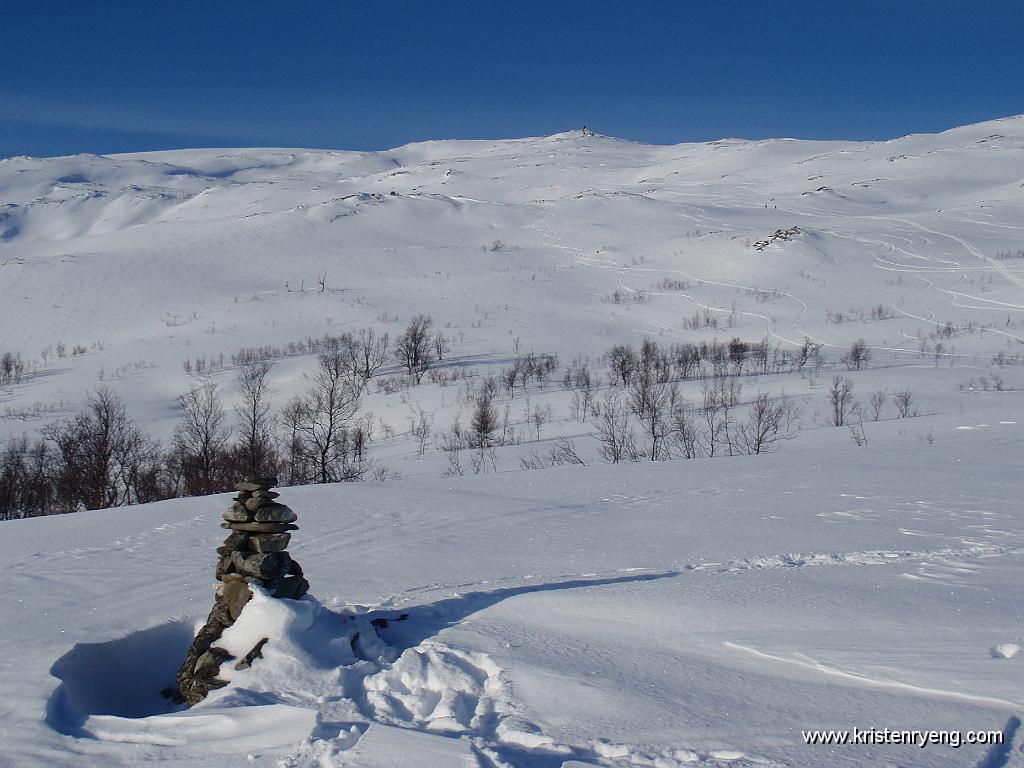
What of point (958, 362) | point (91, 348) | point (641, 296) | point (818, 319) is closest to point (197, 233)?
point (91, 348)

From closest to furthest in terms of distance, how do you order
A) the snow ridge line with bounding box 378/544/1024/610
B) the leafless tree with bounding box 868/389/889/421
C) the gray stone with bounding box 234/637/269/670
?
1. the gray stone with bounding box 234/637/269/670
2. the snow ridge line with bounding box 378/544/1024/610
3. the leafless tree with bounding box 868/389/889/421

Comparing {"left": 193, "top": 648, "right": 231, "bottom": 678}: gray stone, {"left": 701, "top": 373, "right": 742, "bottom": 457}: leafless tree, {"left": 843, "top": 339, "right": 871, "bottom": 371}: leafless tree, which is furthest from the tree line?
{"left": 843, "top": 339, "right": 871, "bottom": 371}: leafless tree

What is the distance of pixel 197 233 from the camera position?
7450 cm

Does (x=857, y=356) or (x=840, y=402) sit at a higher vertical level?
(x=857, y=356)

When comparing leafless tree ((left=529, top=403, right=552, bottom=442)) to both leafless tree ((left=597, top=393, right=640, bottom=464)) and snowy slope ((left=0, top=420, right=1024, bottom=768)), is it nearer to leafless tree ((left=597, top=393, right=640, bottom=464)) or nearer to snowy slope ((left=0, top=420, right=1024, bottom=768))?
leafless tree ((left=597, top=393, right=640, bottom=464))

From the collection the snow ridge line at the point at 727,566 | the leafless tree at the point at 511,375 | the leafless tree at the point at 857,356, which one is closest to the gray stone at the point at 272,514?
the snow ridge line at the point at 727,566

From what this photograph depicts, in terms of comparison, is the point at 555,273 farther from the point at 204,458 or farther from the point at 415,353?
the point at 204,458

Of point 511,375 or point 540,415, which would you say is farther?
point 511,375

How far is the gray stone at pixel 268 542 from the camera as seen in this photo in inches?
240

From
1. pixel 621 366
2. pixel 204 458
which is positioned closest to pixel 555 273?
pixel 621 366

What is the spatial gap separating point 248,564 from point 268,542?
0.22 meters

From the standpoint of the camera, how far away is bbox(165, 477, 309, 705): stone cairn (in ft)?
19.6

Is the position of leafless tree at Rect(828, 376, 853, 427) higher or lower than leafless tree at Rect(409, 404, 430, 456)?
higher

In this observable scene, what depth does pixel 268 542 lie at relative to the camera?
Answer: 611 centimetres
